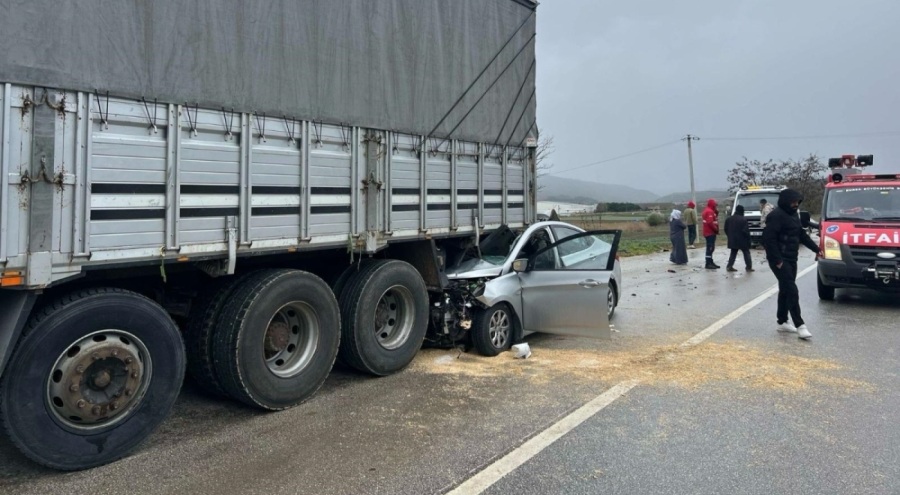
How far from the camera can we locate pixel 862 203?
32.7ft

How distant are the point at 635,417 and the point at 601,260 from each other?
2603 millimetres

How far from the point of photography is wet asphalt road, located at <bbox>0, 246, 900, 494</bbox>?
3.50m

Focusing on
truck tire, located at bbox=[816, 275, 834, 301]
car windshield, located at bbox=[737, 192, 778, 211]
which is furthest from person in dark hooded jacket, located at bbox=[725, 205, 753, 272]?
car windshield, located at bbox=[737, 192, 778, 211]

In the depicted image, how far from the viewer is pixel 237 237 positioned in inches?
171

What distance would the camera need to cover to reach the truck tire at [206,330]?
4.51 meters

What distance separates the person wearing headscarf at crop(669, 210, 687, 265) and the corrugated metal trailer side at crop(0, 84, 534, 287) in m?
11.8

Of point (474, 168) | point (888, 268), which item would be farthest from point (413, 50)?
point (888, 268)

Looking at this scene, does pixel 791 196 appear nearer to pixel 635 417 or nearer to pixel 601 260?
pixel 601 260

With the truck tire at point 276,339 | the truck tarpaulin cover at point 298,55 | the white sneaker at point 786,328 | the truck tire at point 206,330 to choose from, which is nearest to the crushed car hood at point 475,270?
the truck tarpaulin cover at point 298,55

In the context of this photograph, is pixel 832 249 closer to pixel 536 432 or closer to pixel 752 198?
pixel 536 432

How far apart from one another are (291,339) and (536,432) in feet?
7.00

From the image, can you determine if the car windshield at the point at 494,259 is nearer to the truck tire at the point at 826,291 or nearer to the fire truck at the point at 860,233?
the fire truck at the point at 860,233

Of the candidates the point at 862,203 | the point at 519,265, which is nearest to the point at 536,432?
the point at 519,265

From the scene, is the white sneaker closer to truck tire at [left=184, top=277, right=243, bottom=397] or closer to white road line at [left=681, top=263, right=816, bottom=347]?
white road line at [left=681, top=263, right=816, bottom=347]
